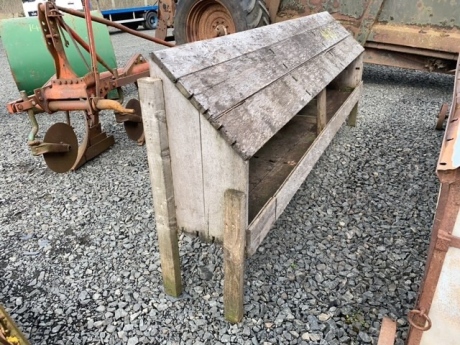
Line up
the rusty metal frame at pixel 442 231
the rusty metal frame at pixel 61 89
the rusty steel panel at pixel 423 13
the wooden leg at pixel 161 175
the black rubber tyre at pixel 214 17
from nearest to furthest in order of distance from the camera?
the rusty metal frame at pixel 442 231, the wooden leg at pixel 161 175, the rusty metal frame at pixel 61 89, the rusty steel panel at pixel 423 13, the black rubber tyre at pixel 214 17

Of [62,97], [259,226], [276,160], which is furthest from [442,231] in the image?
[62,97]

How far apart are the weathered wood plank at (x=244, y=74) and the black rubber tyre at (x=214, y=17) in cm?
283

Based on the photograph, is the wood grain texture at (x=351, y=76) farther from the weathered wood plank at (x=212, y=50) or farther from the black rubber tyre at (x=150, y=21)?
the black rubber tyre at (x=150, y=21)

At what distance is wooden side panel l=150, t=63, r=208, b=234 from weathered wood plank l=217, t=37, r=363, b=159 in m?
0.14

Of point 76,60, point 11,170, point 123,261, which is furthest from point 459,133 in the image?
point 76,60

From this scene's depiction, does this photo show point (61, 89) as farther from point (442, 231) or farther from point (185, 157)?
point (442, 231)

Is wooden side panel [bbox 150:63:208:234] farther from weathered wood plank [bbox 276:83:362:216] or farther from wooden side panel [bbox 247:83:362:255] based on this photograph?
weathered wood plank [bbox 276:83:362:216]

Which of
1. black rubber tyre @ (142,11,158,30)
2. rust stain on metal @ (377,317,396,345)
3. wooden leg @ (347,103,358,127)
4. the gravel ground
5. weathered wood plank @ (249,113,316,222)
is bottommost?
the gravel ground

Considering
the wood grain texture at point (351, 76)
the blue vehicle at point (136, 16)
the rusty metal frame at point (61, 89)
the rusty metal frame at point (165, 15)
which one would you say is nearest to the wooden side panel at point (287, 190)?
the wood grain texture at point (351, 76)

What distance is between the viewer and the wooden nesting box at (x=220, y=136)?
156 centimetres

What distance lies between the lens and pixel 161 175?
1730 millimetres

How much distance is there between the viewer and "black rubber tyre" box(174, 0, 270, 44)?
553 centimetres

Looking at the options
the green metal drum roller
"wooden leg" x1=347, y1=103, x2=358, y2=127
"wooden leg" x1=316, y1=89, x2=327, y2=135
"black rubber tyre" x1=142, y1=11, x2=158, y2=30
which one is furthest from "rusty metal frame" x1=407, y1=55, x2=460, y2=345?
"black rubber tyre" x1=142, y1=11, x2=158, y2=30

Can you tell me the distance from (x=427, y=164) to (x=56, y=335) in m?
3.49
